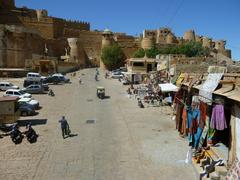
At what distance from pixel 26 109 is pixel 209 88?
12.3 meters

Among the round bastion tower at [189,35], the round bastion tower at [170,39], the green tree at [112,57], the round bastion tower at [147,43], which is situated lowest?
the green tree at [112,57]

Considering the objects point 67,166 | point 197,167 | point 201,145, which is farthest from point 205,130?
point 67,166

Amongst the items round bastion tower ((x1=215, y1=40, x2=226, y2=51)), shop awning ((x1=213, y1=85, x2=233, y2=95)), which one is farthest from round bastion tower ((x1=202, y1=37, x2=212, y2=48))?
shop awning ((x1=213, y1=85, x2=233, y2=95))

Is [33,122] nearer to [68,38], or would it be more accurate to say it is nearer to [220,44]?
[68,38]

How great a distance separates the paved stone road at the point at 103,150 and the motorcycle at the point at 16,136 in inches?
A: 8.1

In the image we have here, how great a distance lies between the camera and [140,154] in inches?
505

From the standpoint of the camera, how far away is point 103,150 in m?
13.5

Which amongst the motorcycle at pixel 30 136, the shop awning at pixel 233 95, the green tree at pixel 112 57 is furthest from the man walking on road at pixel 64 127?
the green tree at pixel 112 57

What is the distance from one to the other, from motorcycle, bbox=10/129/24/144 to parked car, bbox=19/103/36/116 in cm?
567

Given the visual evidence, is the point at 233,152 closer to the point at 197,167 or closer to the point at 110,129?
the point at 197,167

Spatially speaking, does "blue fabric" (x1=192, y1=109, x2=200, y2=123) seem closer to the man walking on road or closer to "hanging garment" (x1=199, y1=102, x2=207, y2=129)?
"hanging garment" (x1=199, y1=102, x2=207, y2=129)

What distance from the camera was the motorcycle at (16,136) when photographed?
1474 cm

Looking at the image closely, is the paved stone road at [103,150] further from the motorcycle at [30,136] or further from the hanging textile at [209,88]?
the hanging textile at [209,88]

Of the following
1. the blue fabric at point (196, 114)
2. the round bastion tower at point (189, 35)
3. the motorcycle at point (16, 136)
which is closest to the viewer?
the blue fabric at point (196, 114)
